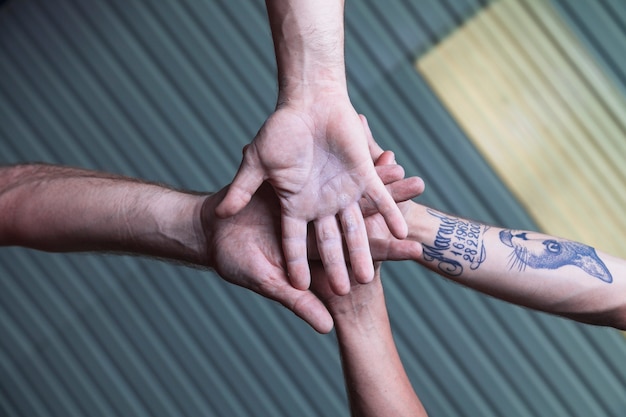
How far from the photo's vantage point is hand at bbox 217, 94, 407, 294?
61.1 inches

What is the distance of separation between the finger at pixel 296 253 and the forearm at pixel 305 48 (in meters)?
0.30

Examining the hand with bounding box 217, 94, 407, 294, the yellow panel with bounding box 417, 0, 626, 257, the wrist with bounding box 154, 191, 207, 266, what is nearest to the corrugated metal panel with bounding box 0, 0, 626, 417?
the yellow panel with bounding box 417, 0, 626, 257

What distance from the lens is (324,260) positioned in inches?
62.1

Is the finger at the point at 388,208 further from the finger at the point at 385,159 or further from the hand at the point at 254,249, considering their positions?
the hand at the point at 254,249

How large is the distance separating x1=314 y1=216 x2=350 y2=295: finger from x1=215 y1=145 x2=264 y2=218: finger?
0.55ft

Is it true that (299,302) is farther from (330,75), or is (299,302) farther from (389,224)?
(330,75)

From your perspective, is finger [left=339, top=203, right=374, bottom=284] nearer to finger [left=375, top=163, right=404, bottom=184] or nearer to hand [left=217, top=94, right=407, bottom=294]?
hand [left=217, top=94, right=407, bottom=294]

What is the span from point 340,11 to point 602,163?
6.98 feet

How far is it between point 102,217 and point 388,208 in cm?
76

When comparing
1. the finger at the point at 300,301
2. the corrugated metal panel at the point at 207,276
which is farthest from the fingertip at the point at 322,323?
the corrugated metal panel at the point at 207,276

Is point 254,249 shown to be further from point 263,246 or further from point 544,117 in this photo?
point 544,117

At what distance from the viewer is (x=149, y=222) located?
1.79 metres

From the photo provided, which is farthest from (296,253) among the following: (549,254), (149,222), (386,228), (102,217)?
(549,254)

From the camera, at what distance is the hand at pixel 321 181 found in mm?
1552
